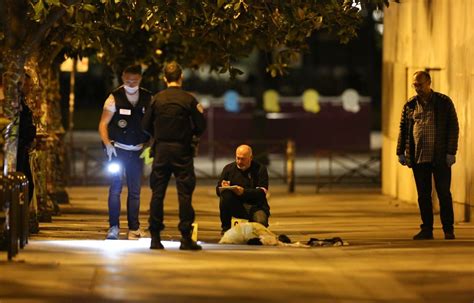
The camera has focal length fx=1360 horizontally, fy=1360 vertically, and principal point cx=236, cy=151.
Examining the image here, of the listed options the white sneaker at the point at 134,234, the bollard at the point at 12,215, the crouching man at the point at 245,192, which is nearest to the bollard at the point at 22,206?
the bollard at the point at 12,215

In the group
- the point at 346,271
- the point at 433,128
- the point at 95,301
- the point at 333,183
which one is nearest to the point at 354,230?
the point at 433,128

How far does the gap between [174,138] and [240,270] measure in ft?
5.42

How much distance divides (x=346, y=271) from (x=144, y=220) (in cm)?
708

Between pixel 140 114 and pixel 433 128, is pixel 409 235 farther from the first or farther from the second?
pixel 140 114

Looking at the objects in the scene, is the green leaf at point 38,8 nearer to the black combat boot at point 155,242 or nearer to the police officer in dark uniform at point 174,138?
the police officer in dark uniform at point 174,138

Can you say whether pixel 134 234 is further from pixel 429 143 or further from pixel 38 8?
pixel 429 143

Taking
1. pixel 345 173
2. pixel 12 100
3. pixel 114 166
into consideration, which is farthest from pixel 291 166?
pixel 12 100

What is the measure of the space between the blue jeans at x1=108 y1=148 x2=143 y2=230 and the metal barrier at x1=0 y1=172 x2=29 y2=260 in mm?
1813

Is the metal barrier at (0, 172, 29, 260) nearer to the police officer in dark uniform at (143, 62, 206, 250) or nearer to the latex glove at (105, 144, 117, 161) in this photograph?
the police officer in dark uniform at (143, 62, 206, 250)

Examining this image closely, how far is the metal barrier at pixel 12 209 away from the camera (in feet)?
39.4

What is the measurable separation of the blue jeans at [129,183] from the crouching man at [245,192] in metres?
1.04

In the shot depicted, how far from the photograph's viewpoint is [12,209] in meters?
12.0

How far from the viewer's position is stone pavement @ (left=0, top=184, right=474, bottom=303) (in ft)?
35.1

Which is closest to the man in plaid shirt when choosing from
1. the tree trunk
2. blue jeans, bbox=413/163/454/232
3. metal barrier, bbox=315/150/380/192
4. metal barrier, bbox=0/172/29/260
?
blue jeans, bbox=413/163/454/232
